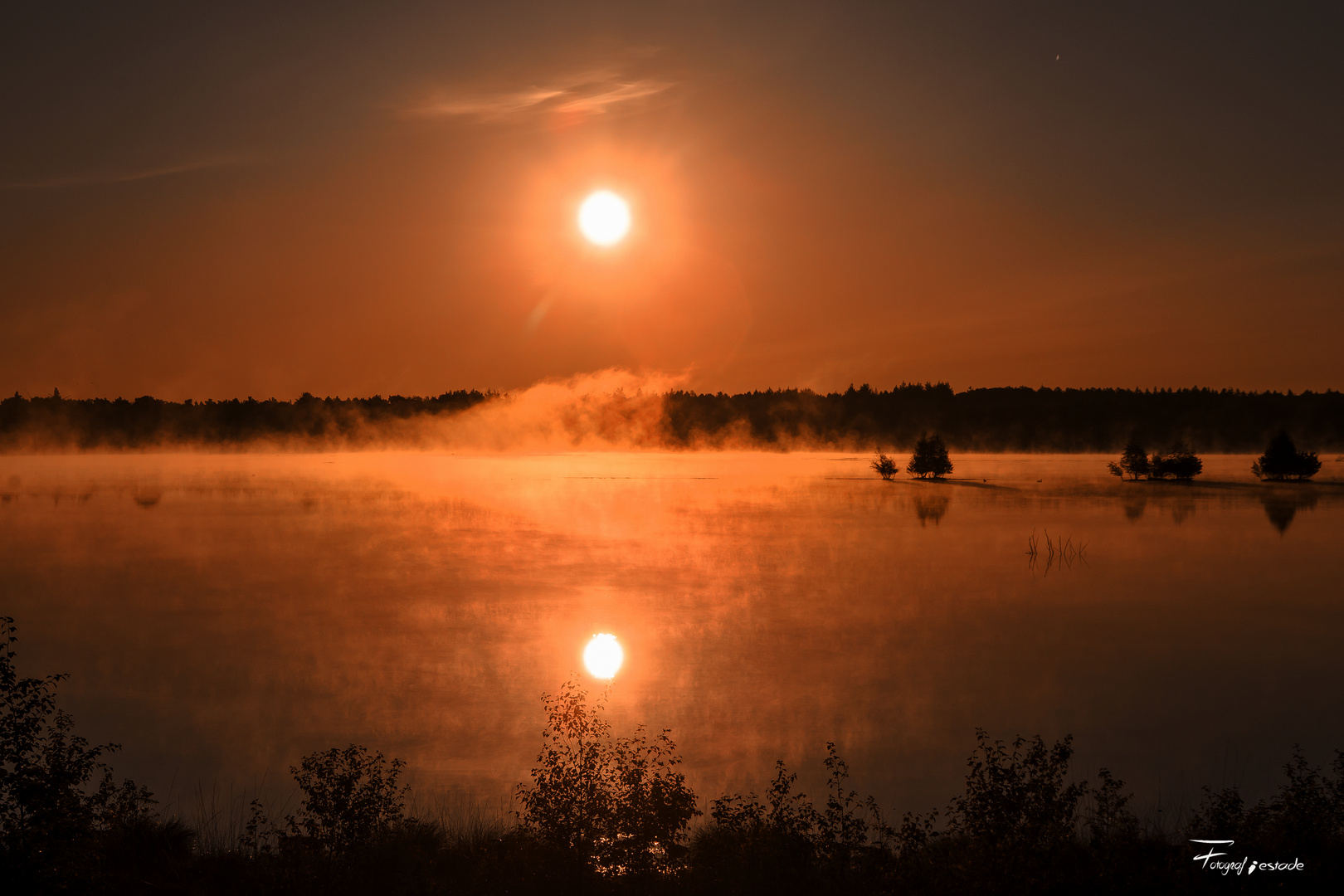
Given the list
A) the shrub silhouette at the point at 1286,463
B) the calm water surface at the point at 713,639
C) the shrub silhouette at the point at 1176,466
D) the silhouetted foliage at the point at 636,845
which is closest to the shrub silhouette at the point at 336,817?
the silhouetted foliage at the point at 636,845

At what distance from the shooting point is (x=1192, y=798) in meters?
14.5

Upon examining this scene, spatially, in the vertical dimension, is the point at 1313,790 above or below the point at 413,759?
above

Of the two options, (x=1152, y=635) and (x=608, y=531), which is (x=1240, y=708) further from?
(x=608, y=531)

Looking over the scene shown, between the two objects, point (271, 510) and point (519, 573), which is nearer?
point (519, 573)

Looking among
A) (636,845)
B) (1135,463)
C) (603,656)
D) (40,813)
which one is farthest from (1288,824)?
(1135,463)

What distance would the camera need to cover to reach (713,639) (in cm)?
2553

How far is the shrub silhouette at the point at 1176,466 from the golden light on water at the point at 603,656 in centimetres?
9690

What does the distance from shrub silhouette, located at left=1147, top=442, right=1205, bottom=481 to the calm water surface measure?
4634 cm

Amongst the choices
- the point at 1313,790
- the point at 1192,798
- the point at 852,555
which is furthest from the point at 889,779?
the point at 852,555

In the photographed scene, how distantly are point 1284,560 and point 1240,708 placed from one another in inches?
1109

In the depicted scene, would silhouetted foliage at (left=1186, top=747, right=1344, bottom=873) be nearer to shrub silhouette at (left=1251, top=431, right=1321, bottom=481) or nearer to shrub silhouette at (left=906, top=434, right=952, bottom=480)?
shrub silhouette at (left=906, top=434, right=952, bottom=480)

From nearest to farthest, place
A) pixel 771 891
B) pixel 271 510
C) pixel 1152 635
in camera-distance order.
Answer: pixel 771 891 < pixel 1152 635 < pixel 271 510

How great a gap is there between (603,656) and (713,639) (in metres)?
3.62
